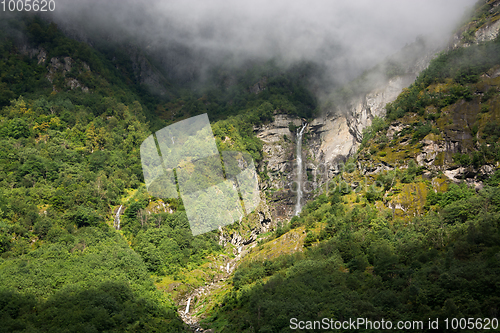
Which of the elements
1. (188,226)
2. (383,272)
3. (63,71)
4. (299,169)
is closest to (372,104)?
(299,169)

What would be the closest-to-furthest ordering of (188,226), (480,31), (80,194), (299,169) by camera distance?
1. (80,194)
2. (188,226)
3. (480,31)
4. (299,169)

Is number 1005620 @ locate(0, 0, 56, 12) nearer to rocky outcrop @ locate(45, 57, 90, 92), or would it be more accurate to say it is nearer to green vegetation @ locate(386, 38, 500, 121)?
rocky outcrop @ locate(45, 57, 90, 92)

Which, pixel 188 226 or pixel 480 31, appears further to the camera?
pixel 480 31

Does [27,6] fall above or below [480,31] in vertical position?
above

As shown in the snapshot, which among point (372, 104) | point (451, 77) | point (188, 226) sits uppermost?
point (372, 104)

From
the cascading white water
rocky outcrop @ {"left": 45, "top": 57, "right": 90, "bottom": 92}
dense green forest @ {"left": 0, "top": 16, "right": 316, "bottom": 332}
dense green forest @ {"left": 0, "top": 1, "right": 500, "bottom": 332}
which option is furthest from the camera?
the cascading white water

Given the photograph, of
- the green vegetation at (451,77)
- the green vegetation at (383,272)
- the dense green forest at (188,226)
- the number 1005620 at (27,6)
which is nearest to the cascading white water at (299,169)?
the dense green forest at (188,226)

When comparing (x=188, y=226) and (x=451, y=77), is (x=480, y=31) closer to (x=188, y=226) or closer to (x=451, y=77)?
(x=451, y=77)

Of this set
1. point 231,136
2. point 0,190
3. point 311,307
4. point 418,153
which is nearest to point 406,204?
point 418,153

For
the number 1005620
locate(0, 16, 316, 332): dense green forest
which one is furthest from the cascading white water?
the number 1005620

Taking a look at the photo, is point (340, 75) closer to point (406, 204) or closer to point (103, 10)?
point (406, 204)
